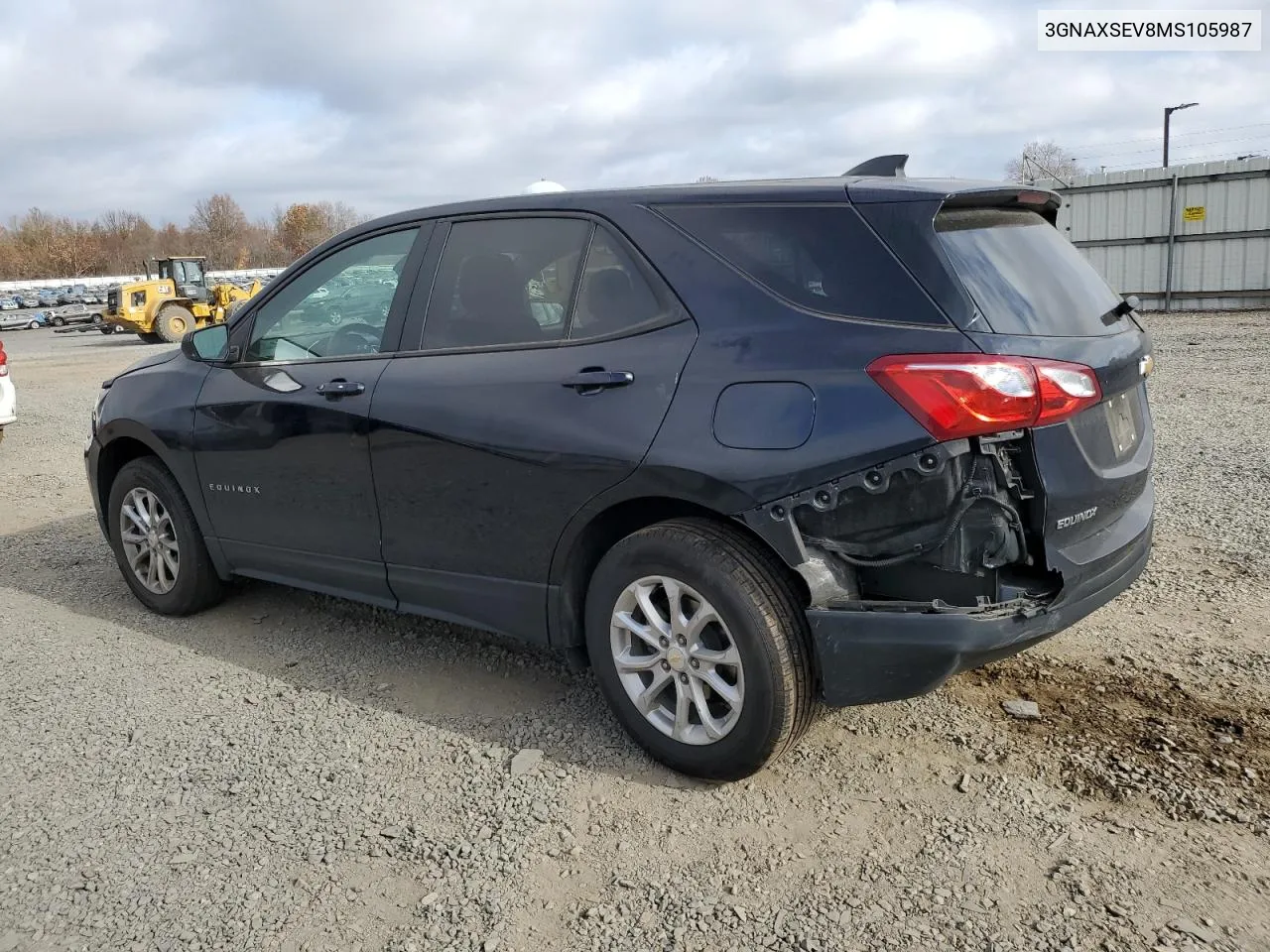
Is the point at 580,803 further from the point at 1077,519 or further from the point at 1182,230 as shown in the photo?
the point at 1182,230

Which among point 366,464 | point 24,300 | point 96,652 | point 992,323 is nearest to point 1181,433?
point 992,323

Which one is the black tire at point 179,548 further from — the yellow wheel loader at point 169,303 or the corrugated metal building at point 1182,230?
the yellow wheel loader at point 169,303

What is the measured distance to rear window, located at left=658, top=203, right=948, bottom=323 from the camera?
115 inches

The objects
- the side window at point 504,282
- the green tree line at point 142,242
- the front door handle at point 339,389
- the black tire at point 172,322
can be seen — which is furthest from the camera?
the green tree line at point 142,242

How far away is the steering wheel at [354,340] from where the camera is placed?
13.3 feet

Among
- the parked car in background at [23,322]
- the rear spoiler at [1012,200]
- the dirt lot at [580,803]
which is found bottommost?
the dirt lot at [580,803]

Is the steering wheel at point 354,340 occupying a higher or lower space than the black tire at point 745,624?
higher

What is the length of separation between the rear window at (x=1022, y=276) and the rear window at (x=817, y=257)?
0.59 ft

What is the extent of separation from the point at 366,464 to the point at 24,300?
205ft

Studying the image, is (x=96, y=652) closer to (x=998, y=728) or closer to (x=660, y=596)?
(x=660, y=596)

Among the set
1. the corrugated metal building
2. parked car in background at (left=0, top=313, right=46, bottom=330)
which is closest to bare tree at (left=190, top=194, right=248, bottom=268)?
parked car in background at (left=0, top=313, right=46, bottom=330)

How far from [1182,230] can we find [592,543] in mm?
19736

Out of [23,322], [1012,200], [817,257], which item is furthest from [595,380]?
[23,322]

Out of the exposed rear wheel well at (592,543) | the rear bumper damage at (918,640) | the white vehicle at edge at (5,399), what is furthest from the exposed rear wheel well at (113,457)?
the white vehicle at edge at (5,399)
